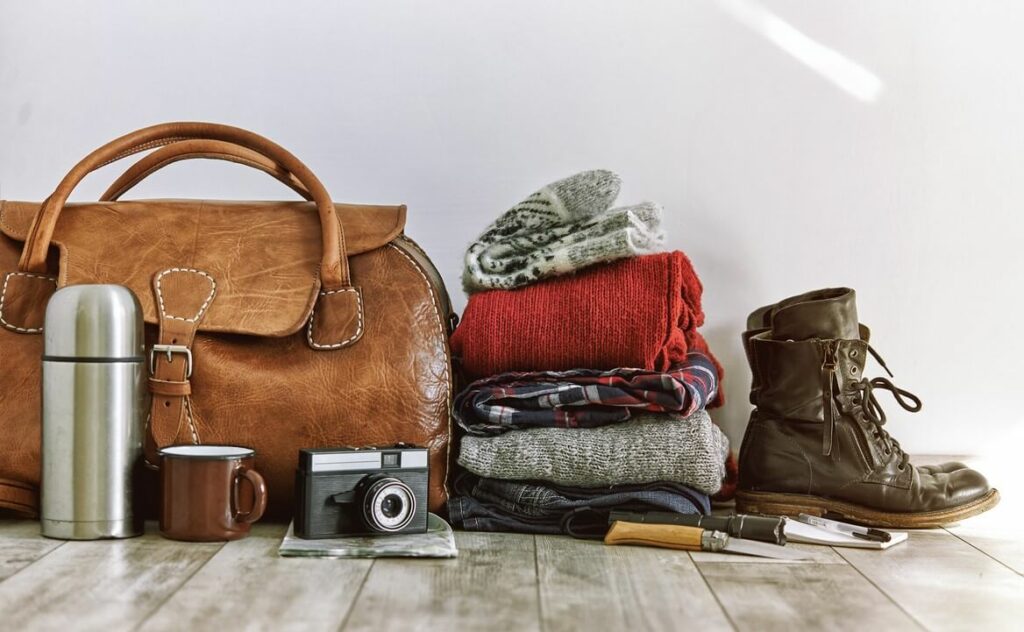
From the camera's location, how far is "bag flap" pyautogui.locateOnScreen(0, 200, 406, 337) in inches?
47.0

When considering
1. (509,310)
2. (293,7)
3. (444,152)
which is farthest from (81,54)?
(509,310)

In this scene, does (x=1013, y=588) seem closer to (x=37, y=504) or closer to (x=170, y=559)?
(x=170, y=559)

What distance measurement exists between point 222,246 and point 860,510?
893mm

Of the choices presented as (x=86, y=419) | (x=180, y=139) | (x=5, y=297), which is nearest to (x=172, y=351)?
(x=86, y=419)

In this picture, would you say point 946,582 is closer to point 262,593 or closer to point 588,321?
point 588,321

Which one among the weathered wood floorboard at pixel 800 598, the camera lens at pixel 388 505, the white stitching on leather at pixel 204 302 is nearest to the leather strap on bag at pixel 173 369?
the white stitching on leather at pixel 204 302

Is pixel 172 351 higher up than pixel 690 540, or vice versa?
pixel 172 351

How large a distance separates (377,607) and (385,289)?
500 mm

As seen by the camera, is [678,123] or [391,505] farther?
[678,123]

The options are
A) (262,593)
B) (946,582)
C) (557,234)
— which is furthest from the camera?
(557,234)

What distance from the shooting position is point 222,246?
1245mm

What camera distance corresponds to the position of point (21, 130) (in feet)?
5.23

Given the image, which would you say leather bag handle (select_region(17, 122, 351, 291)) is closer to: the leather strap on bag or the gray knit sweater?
the leather strap on bag

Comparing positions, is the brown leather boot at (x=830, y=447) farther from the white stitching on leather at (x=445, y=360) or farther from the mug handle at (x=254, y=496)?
the mug handle at (x=254, y=496)
